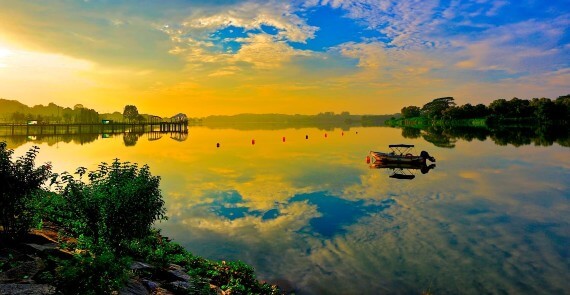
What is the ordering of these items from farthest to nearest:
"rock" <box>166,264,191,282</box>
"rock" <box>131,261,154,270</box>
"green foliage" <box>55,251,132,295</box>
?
"rock" <box>166,264,191,282</box> → "rock" <box>131,261,154,270</box> → "green foliage" <box>55,251,132,295</box>

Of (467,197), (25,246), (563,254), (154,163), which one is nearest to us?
(25,246)

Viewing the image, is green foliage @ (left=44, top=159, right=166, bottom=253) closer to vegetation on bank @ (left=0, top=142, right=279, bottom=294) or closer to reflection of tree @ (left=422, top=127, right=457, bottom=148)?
vegetation on bank @ (left=0, top=142, right=279, bottom=294)

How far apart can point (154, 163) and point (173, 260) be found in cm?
4441

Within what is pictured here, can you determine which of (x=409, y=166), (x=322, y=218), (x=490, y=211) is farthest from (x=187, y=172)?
(x=490, y=211)

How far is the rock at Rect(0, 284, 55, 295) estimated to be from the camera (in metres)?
9.44

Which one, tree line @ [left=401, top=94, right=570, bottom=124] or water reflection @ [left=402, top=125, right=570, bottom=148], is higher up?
tree line @ [left=401, top=94, right=570, bottom=124]

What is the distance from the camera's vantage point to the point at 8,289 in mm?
9555

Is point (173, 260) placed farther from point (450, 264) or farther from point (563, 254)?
point (563, 254)

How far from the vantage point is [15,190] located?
13695 mm

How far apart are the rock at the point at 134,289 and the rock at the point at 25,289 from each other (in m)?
1.93

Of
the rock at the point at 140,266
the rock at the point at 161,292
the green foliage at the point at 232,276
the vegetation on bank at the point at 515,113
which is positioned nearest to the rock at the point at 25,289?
the rock at the point at 161,292

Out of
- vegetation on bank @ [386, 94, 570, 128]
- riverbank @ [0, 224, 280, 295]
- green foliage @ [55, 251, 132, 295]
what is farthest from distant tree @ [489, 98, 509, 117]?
green foliage @ [55, 251, 132, 295]

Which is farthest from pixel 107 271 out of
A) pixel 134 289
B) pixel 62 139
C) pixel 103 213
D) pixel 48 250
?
pixel 62 139

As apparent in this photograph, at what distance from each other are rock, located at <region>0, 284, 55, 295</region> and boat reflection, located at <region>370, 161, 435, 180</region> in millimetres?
42029
